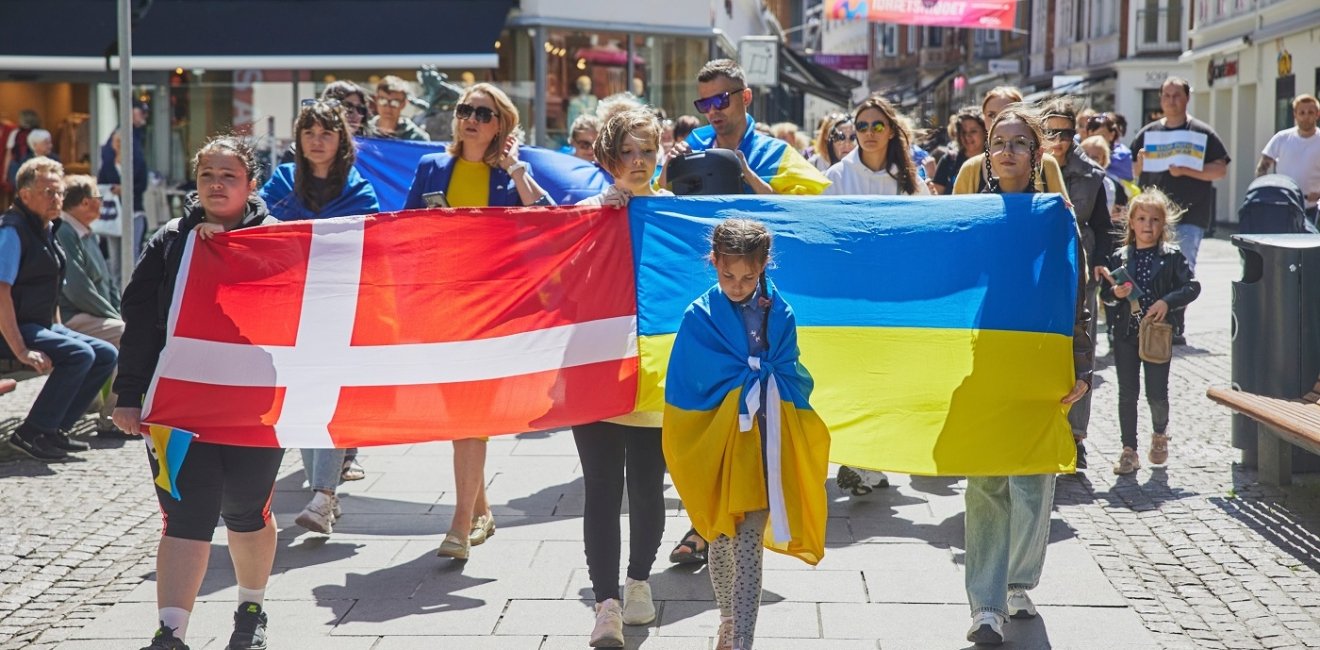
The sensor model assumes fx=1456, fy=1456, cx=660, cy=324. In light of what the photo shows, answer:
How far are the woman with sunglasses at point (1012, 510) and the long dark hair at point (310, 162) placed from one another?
112 inches

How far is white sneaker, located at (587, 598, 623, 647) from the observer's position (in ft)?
16.1

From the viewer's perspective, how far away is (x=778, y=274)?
18.1 ft

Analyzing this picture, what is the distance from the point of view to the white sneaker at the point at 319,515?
253 inches

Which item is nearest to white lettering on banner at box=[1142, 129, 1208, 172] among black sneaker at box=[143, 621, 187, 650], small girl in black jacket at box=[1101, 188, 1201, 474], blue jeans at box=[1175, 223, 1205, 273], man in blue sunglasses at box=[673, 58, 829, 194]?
blue jeans at box=[1175, 223, 1205, 273]

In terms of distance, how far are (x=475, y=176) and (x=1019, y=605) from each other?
2.86m

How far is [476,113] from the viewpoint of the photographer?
20.2 ft

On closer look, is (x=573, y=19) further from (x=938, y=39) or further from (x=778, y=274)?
(x=938, y=39)

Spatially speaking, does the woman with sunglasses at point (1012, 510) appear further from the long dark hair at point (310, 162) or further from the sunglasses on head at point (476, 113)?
the long dark hair at point (310, 162)

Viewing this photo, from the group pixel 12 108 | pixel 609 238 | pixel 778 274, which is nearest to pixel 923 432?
pixel 778 274

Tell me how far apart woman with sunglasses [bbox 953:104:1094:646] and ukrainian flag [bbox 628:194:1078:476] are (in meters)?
0.09

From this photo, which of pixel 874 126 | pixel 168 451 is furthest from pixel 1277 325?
pixel 168 451

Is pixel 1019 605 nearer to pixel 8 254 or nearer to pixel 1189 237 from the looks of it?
pixel 8 254

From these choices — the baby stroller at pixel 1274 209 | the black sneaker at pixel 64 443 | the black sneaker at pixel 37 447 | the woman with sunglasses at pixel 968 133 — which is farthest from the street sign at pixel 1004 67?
the black sneaker at pixel 37 447

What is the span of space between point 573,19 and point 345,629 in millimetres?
14989
